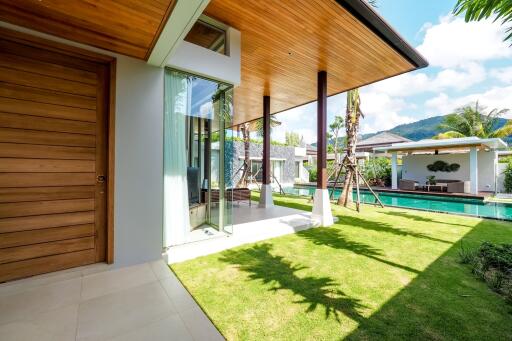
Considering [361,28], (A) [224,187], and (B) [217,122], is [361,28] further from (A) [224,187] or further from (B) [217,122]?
(A) [224,187]

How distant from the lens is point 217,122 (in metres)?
4.06

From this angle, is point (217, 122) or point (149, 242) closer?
point (149, 242)

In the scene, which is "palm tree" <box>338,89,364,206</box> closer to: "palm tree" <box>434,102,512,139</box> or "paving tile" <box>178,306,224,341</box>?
"paving tile" <box>178,306,224,341</box>

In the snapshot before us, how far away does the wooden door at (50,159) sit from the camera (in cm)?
250

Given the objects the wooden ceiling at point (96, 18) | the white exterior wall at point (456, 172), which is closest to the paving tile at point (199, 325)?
the wooden ceiling at point (96, 18)

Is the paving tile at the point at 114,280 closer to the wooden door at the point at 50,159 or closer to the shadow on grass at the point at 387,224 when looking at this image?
the wooden door at the point at 50,159

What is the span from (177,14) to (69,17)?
119cm

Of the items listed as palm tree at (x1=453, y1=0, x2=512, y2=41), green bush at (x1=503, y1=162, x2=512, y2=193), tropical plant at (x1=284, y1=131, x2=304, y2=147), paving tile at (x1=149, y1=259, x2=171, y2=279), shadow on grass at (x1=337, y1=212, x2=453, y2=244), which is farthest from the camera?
tropical plant at (x1=284, y1=131, x2=304, y2=147)

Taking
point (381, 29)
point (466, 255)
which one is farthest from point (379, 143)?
point (466, 255)

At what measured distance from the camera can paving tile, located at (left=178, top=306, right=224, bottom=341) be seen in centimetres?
177

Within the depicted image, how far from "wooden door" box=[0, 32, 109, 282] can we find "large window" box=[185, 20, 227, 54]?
1.42 metres

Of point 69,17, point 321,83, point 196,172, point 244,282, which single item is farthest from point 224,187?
point 321,83

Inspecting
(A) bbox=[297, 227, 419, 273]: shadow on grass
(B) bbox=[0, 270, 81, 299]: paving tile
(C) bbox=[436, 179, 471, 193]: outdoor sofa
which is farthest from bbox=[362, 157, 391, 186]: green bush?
(B) bbox=[0, 270, 81, 299]: paving tile

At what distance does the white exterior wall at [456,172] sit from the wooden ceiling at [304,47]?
12340 mm
